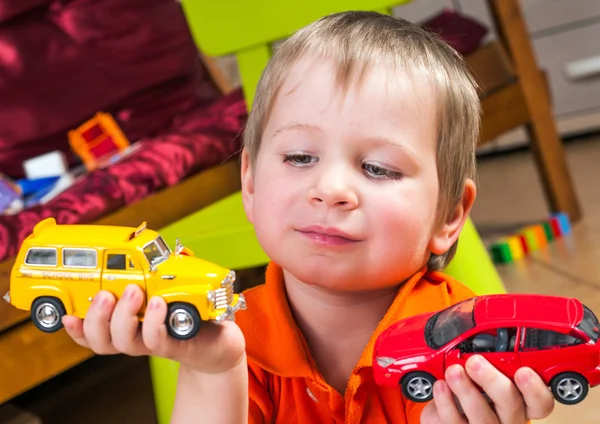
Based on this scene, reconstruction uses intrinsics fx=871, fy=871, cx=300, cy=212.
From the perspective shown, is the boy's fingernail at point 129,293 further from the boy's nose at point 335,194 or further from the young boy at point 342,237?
the boy's nose at point 335,194

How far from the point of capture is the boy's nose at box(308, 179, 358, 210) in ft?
2.23

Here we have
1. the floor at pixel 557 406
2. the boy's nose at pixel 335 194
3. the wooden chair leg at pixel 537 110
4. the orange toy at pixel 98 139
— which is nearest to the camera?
the boy's nose at pixel 335 194

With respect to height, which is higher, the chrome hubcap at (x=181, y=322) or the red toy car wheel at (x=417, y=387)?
the chrome hubcap at (x=181, y=322)

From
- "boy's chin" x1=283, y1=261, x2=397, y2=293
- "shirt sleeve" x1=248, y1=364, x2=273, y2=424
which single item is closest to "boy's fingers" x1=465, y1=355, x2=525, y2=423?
"boy's chin" x1=283, y1=261, x2=397, y2=293

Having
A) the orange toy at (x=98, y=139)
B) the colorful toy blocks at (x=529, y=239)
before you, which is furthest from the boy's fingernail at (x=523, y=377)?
the colorful toy blocks at (x=529, y=239)

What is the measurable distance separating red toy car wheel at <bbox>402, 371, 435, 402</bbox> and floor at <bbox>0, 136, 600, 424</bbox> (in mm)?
621

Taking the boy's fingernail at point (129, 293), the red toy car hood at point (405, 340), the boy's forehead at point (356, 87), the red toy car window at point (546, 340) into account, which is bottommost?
the red toy car hood at point (405, 340)

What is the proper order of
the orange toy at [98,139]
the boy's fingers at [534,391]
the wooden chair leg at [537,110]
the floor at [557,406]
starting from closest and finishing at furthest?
the boy's fingers at [534,391] < the floor at [557,406] < the orange toy at [98,139] < the wooden chair leg at [537,110]

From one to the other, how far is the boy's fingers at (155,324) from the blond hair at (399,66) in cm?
26

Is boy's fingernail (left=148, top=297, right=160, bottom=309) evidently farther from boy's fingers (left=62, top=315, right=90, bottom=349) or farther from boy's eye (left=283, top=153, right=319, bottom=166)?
boy's eye (left=283, top=153, right=319, bottom=166)

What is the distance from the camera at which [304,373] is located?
2.55 feet

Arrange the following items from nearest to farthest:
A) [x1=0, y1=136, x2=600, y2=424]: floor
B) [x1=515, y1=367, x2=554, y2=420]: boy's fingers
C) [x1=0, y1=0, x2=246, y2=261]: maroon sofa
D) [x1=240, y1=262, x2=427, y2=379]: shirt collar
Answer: [x1=515, y1=367, x2=554, y2=420]: boy's fingers, [x1=240, y1=262, x2=427, y2=379]: shirt collar, [x1=0, y1=136, x2=600, y2=424]: floor, [x1=0, y1=0, x2=246, y2=261]: maroon sofa

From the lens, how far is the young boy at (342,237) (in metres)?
0.61

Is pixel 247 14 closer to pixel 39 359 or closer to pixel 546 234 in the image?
pixel 39 359
